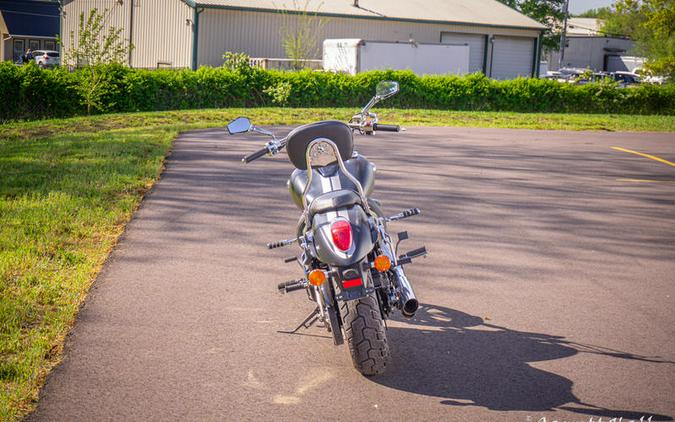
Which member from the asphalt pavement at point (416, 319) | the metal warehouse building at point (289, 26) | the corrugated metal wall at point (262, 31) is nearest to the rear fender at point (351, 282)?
the asphalt pavement at point (416, 319)

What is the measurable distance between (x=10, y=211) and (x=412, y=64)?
2625 centimetres

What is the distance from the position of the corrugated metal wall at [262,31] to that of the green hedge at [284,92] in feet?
31.4

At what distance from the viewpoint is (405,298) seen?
4922 mm

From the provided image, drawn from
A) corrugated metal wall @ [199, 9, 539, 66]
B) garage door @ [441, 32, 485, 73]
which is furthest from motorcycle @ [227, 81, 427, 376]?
garage door @ [441, 32, 485, 73]

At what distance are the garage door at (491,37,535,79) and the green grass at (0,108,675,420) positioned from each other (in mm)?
24315

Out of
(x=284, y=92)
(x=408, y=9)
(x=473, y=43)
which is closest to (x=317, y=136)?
(x=284, y=92)

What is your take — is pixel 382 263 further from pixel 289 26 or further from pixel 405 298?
pixel 289 26

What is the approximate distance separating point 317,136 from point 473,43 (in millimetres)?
38006

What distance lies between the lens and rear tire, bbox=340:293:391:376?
15.2 ft

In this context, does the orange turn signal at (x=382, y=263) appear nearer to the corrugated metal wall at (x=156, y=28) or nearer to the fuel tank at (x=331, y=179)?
the fuel tank at (x=331, y=179)

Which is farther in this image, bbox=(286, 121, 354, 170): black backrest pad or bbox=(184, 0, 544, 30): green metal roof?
bbox=(184, 0, 544, 30): green metal roof

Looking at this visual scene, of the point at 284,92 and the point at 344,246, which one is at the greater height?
the point at 284,92

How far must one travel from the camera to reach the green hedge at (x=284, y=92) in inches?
855

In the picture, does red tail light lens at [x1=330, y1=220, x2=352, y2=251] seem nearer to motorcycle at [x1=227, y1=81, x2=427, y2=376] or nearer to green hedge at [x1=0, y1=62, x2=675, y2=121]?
motorcycle at [x1=227, y1=81, x2=427, y2=376]
